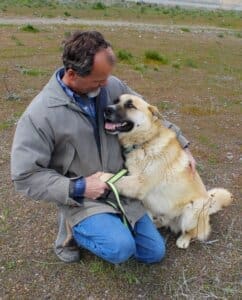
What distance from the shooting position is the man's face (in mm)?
2461

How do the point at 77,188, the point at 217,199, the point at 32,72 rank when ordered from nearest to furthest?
the point at 77,188, the point at 217,199, the point at 32,72

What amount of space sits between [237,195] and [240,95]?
12.7ft

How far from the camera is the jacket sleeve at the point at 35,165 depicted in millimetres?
2482

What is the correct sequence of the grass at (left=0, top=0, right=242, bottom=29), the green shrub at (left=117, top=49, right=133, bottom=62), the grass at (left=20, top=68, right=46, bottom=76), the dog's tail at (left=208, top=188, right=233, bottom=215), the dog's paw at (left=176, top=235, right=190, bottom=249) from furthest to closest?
the grass at (left=0, top=0, right=242, bottom=29) < the green shrub at (left=117, top=49, right=133, bottom=62) < the grass at (left=20, top=68, right=46, bottom=76) < the dog's tail at (left=208, top=188, right=233, bottom=215) < the dog's paw at (left=176, top=235, right=190, bottom=249)

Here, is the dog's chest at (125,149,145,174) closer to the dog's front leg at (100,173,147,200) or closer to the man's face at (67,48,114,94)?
the dog's front leg at (100,173,147,200)

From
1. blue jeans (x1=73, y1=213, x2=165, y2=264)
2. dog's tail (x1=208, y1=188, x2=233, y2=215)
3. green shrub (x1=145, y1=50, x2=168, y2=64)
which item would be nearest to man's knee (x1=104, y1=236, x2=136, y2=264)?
blue jeans (x1=73, y1=213, x2=165, y2=264)

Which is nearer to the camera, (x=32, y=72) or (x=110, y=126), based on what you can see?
(x=110, y=126)

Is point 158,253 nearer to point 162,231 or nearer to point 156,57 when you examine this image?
point 162,231

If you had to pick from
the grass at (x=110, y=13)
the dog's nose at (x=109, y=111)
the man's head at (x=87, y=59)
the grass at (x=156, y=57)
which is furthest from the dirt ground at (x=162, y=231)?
the grass at (x=110, y=13)

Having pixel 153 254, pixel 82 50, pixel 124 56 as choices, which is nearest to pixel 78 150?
pixel 82 50

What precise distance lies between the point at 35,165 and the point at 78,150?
27 cm

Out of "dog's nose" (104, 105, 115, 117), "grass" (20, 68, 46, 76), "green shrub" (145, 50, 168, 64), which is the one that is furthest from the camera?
"green shrub" (145, 50, 168, 64)

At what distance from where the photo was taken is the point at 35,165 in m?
2.50

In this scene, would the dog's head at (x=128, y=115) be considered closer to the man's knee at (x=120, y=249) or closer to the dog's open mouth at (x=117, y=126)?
the dog's open mouth at (x=117, y=126)
